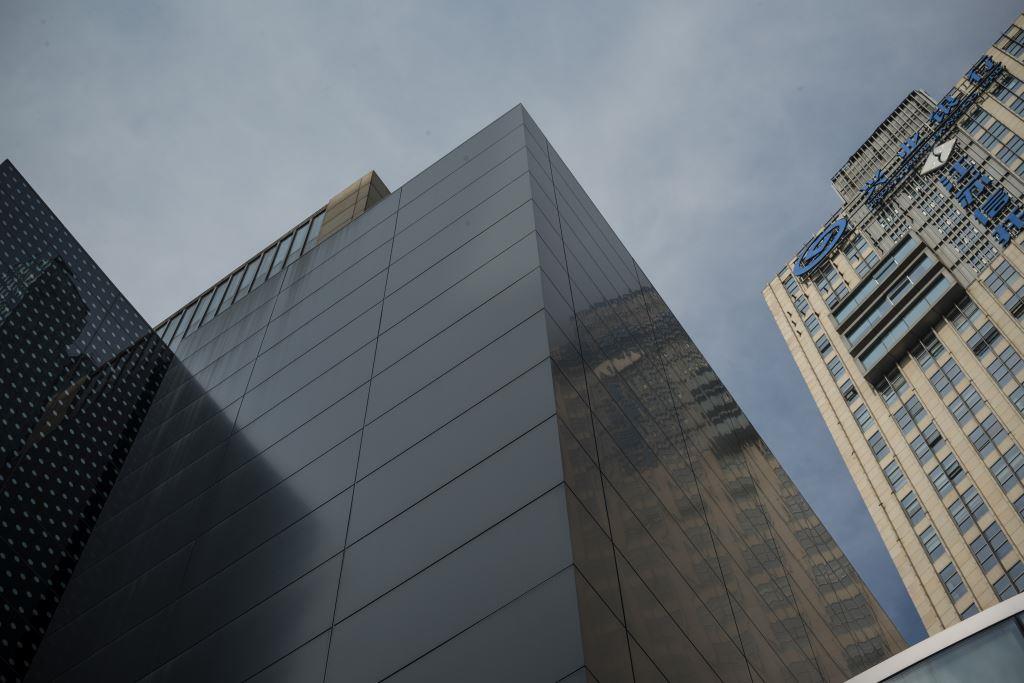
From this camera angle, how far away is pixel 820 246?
335ft

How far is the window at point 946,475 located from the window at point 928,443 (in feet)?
4.55

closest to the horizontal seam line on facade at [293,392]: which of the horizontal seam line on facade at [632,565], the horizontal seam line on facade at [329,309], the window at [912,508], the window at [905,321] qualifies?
the horizontal seam line on facade at [329,309]

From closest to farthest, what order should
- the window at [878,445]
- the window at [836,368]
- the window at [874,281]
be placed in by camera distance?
1. the window at [878,445]
2. the window at [874,281]
3. the window at [836,368]

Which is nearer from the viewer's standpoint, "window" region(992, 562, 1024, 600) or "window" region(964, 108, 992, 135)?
"window" region(992, 562, 1024, 600)

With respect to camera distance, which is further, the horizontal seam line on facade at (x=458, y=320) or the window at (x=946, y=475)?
the window at (x=946, y=475)

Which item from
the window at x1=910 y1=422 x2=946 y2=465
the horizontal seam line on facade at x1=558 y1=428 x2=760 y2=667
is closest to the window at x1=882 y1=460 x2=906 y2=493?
the window at x1=910 y1=422 x2=946 y2=465

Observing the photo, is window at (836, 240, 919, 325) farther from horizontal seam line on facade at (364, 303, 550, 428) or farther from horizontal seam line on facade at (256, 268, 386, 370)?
horizontal seam line on facade at (364, 303, 550, 428)

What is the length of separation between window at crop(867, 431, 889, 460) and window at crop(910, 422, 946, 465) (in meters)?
4.30

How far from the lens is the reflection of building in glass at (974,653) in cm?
975

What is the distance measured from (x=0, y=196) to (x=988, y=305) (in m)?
74.8

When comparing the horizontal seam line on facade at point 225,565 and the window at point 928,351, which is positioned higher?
the horizontal seam line on facade at point 225,565

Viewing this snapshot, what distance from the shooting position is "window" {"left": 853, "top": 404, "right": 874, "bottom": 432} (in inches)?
3472

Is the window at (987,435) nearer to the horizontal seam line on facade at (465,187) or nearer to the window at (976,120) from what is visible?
the window at (976,120)

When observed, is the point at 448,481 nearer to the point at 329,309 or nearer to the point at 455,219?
the point at 455,219
